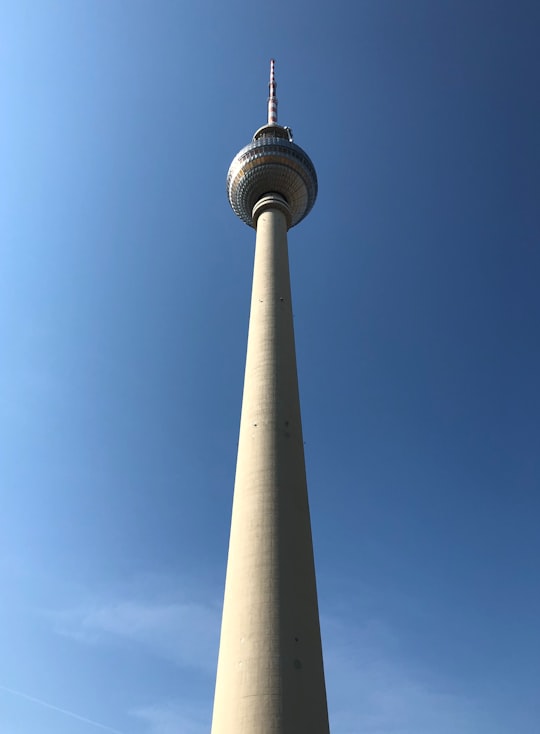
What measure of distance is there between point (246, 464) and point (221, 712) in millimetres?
11012

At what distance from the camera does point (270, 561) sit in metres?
24.6

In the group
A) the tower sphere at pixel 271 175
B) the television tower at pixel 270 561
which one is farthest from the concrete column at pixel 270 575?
the tower sphere at pixel 271 175

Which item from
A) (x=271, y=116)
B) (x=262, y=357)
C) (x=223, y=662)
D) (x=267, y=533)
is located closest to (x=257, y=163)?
(x=271, y=116)

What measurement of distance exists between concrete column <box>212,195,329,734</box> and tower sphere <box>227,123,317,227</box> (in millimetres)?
17445

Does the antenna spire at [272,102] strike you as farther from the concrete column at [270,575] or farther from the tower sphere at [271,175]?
the concrete column at [270,575]

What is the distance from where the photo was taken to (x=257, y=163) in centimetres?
4753

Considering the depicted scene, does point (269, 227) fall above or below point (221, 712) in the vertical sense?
above

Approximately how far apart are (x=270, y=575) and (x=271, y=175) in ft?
113

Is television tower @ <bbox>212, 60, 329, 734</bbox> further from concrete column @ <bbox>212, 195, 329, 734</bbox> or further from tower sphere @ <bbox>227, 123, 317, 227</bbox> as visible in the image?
tower sphere @ <bbox>227, 123, 317, 227</bbox>

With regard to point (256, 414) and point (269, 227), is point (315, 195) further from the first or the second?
point (256, 414)

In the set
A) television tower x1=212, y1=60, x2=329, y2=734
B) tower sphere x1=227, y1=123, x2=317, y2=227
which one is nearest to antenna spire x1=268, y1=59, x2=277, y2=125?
tower sphere x1=227, y1=123, x2=317, y2=227

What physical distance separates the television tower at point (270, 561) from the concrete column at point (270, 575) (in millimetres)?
42

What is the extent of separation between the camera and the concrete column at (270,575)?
69.3 feet

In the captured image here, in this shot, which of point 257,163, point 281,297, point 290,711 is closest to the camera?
point 290,711
